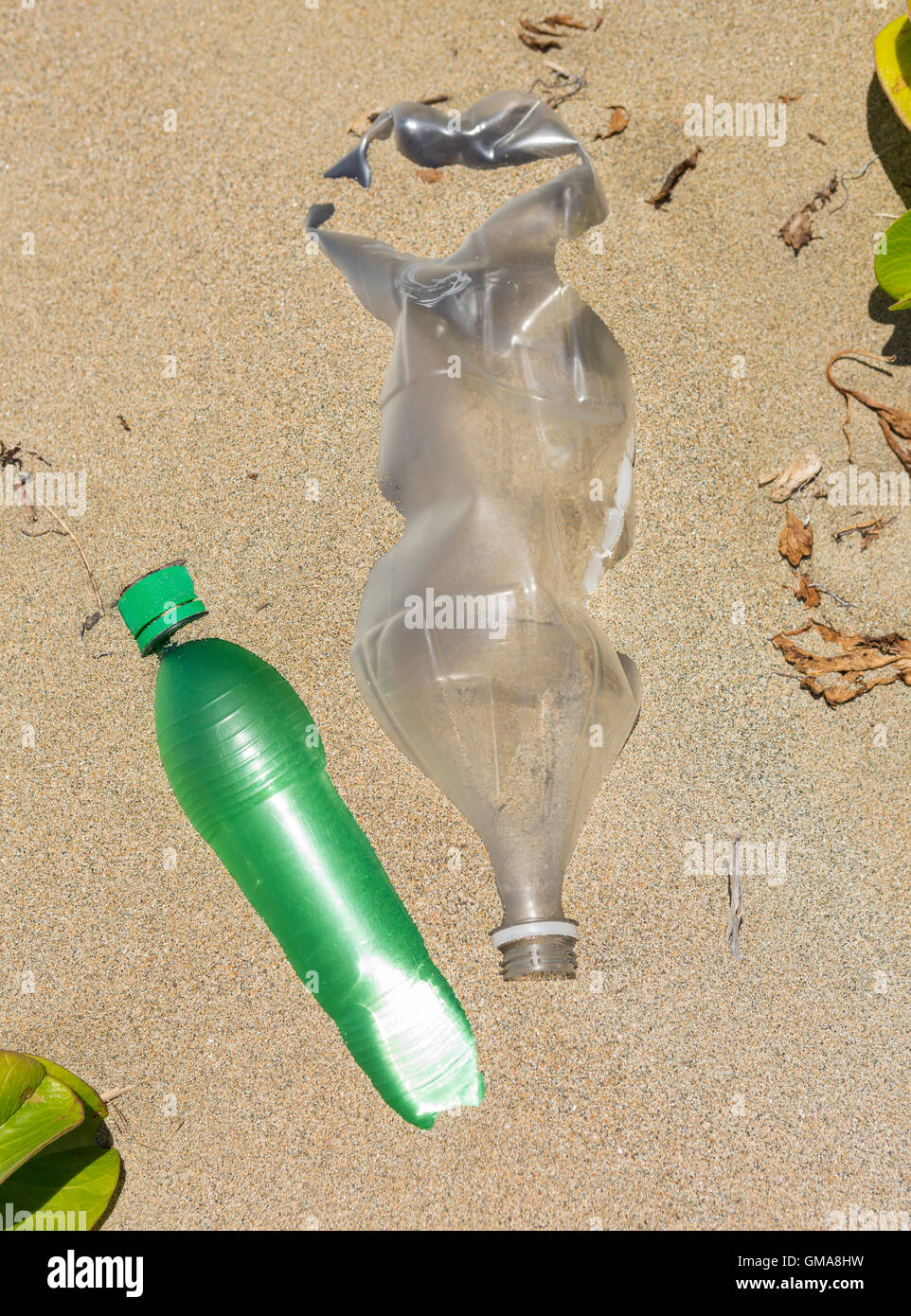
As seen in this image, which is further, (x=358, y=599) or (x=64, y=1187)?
(x=358, y=599)

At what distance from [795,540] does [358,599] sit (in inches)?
36.6

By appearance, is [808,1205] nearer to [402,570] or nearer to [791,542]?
[791,542]

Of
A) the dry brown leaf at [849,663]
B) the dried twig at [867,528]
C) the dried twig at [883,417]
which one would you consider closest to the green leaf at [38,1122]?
the dry brown leaf at [849,663]

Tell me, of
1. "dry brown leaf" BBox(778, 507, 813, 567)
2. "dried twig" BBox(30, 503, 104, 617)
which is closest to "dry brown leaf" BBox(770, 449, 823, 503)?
"dry brown leaf" BBox(778, 507, 813, 567)

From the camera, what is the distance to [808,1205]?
5.88 ft

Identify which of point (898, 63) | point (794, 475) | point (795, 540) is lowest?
point (795, 540)

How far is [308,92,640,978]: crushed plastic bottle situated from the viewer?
1.72 metres

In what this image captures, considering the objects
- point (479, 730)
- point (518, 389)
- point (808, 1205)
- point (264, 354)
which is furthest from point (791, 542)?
point (808, 1205)

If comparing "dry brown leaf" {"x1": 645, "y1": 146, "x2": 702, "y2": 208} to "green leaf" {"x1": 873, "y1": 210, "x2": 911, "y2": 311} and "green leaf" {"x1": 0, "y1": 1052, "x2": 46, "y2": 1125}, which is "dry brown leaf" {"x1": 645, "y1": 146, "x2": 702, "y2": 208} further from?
"green leaf" {"x1": 0, "y1": 1052, "x2": 46, "y2": 1125}

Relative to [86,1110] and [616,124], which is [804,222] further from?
[86,1110]

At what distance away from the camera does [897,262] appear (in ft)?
6.07

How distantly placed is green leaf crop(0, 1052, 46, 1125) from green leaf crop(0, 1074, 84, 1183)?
2cm

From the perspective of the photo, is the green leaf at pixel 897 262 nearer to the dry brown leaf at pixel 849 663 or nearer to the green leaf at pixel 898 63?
the green leaf at pixel 898 63

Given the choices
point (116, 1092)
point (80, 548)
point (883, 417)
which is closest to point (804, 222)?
point (883, 417)
